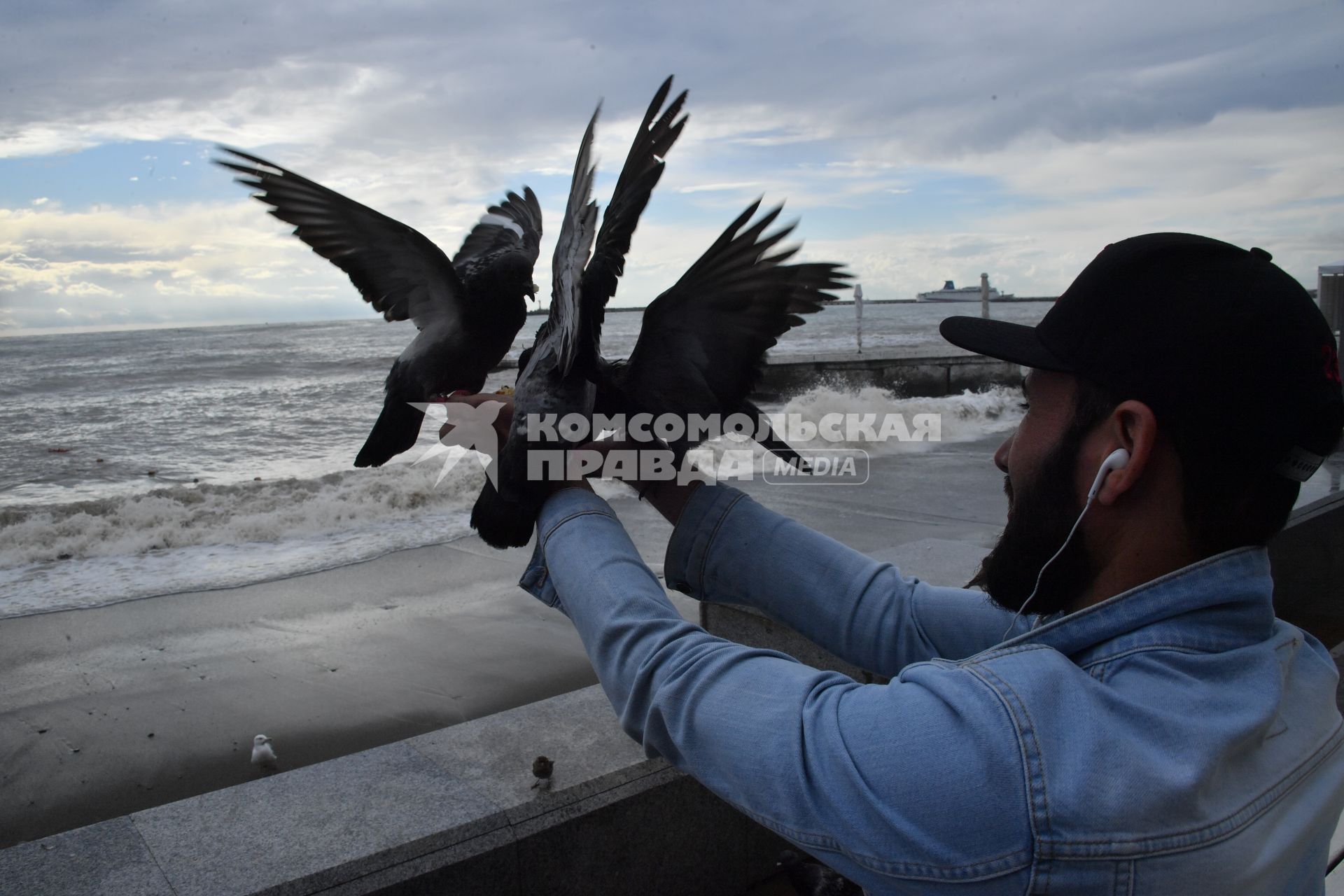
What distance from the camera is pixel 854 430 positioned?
539 inches

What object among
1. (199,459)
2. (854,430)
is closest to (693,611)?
(854,430)

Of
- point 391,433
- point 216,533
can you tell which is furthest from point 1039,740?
point 216,533

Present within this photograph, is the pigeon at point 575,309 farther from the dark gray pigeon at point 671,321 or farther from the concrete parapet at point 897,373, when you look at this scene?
the concrete parapet at point 897,373

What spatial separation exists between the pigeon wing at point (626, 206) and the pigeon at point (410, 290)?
2.10 ft

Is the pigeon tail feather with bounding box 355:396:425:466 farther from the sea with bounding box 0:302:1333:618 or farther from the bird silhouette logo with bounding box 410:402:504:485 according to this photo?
the bird silhouette logo with bounding box 410:402:504:485

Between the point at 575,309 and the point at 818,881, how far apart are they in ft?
6.04

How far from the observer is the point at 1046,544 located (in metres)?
1.26

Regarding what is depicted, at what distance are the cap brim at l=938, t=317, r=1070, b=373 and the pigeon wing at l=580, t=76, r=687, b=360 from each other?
0.82 metres

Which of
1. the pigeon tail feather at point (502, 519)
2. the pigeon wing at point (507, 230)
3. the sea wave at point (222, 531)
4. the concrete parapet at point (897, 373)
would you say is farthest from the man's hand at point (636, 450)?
the concrete parapet at point (897, 373)

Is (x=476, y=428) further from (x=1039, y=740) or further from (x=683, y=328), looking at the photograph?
(x=1039, y=740)

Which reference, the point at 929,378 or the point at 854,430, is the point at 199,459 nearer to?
the point at 854,430

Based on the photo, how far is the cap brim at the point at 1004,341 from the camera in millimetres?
1213

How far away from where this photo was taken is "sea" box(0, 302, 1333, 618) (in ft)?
26.4
